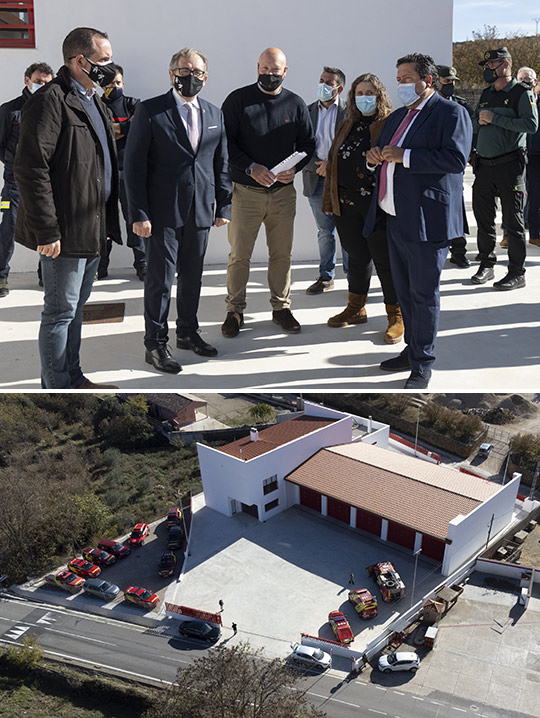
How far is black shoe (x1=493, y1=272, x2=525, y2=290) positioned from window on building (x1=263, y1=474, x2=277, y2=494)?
728 cm

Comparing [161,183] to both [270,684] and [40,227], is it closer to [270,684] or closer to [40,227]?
[40,227]

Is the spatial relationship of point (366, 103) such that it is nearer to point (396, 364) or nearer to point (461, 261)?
point (396, 364)

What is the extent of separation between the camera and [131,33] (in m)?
7.21

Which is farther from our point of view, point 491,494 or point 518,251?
point 491,494

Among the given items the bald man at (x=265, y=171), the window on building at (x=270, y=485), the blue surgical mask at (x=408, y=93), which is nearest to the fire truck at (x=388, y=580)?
the window on building at (x=270, y=485)

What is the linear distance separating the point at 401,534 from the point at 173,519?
4.68 metres

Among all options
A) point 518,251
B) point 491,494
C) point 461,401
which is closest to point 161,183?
point 518,251

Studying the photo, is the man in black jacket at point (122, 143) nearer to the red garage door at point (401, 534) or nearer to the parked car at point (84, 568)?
the red garage door at point (401, 534)

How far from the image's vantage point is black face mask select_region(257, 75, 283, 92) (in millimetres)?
4875

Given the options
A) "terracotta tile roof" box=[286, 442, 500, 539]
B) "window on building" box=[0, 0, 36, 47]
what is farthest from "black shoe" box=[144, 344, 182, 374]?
"terracotta tile roof" box=[286, 442, 500, 539]

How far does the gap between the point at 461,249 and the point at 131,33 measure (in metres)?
3.83

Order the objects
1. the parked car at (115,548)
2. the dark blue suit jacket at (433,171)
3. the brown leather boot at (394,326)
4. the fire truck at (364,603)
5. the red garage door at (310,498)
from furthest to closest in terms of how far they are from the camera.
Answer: the parked car at (115,548) → the red garage door at (310,498) → the fire truck at (364,603) → the brown leather boot at (394,326) → the dark blue suit jacket at (433,171)

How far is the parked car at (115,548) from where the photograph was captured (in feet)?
44.9

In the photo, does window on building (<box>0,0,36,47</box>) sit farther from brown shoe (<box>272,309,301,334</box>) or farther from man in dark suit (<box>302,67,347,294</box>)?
brown shoe (<box>272,309,301,334</box>)
